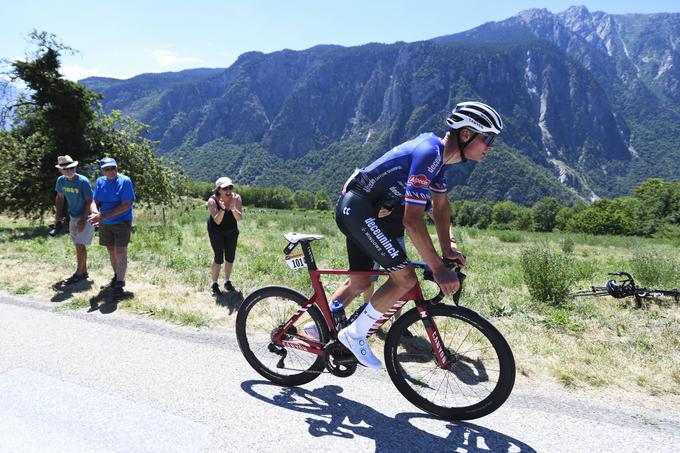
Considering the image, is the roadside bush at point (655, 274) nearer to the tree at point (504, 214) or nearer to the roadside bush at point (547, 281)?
the roadside bush at point (547, 281)

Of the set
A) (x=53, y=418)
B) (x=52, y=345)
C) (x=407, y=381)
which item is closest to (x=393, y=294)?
(x=407, y=381)

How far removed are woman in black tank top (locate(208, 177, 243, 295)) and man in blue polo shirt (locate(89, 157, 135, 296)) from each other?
1370 mm

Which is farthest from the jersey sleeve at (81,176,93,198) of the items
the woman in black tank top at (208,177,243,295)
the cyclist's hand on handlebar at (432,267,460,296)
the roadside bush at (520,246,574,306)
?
the roadside bush at (520,246,574,306)

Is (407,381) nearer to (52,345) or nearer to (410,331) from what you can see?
(410,331)

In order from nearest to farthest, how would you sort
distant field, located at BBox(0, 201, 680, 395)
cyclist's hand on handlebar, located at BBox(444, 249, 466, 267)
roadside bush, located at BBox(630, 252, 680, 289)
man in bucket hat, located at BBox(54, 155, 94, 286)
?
1. cyclist's hand on handlebar, located at BBox(444, 249, 466, 267)
2. distant field, located at BBox(0, 201, 680, 395)
3. man in bucket hat, located at BBox(54, 155, 94, 286)
4. roadside bush, located at BBox(630, 252, 680, 289)

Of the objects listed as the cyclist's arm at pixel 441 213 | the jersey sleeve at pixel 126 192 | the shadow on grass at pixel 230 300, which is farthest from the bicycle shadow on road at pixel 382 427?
the jersey sleeve at pixel 126 192

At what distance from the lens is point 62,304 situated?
626 cm

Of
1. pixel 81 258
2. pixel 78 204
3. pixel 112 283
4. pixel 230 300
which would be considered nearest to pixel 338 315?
pixel 230 300

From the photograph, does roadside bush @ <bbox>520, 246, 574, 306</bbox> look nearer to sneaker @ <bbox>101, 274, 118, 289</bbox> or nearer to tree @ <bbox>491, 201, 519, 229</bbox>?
sneaker @ <bbox>101, 274, 118, 289</bbox>

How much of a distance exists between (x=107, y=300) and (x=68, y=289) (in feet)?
3.88

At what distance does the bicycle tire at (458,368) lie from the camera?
10.2ft

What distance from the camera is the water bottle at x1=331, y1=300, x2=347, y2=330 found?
374cm

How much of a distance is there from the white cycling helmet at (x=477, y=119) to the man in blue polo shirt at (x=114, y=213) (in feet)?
18.7

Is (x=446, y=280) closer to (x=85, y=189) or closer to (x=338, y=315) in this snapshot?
(x=338, y=315)
